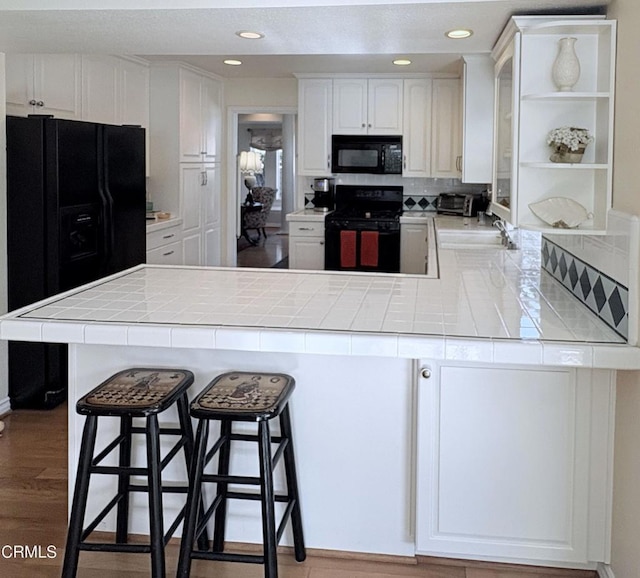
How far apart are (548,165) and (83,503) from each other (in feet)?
5.93

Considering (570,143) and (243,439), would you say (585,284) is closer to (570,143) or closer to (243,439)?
(570,143)

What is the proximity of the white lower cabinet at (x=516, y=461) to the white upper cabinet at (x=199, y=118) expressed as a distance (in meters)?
4.39

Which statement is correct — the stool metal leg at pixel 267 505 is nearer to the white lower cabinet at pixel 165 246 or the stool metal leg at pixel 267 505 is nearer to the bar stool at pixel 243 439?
the bar stool at pixel 243 439

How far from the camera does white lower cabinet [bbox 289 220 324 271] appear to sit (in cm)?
624

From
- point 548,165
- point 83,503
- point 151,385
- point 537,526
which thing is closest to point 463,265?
point 548,165

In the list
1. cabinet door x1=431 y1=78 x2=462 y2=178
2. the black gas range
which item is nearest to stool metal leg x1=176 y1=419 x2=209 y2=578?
the black gas range

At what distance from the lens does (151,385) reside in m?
2.24

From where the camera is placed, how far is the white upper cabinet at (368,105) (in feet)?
20.7

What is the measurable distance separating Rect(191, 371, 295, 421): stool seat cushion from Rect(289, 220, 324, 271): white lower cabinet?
3.96 metres

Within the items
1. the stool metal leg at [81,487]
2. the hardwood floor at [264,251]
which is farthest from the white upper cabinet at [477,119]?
the hardwood floor at [264,251]

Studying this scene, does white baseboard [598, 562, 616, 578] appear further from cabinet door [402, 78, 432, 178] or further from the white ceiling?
cabinet door [402, 78, 432, 178]

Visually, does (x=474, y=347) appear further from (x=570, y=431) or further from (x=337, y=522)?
(x=337, y=522)

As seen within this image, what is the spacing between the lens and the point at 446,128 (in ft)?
20.5

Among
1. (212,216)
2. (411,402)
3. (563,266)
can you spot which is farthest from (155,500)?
(212,216)
